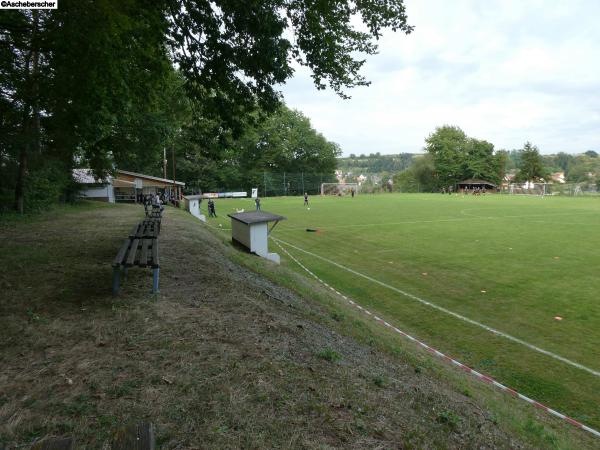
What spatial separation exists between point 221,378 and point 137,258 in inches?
118

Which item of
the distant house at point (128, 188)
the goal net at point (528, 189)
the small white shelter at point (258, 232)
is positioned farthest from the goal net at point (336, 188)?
the small white shelter at point (258, 232)

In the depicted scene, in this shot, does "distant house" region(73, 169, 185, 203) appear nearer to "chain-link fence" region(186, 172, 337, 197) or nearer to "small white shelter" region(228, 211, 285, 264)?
"chain-link fence" region(186, 172, 337, 197)

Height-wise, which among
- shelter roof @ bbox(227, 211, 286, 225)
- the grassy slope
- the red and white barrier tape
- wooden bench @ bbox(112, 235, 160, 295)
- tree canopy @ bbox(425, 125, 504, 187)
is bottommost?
the red and white barrier tape

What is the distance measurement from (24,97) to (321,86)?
38.3ft

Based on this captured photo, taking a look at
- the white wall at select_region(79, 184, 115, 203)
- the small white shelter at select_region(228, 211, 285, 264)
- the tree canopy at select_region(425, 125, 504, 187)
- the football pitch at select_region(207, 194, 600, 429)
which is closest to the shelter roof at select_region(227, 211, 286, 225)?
the small white shelter at select_region(228, 211, 285, 264)

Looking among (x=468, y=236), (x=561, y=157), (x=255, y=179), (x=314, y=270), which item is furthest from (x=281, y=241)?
(x=561, y=157)

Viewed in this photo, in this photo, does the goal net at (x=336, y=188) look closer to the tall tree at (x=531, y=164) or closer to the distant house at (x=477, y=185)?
the distant house at (x=477, y=185)

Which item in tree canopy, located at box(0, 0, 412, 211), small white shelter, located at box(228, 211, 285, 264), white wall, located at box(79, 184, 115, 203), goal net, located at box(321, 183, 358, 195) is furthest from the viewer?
goal net, located at box(321, 183, 358, 195)

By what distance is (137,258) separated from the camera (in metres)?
5.73

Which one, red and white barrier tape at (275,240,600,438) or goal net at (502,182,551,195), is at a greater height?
goal net at (502,182,551,195)

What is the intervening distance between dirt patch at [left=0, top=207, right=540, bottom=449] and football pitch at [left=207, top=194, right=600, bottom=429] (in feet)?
8.18

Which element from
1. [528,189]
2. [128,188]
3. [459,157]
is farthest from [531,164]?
[128,188]

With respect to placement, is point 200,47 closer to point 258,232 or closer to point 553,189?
point 258,232

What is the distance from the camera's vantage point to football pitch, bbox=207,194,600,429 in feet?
19.7
